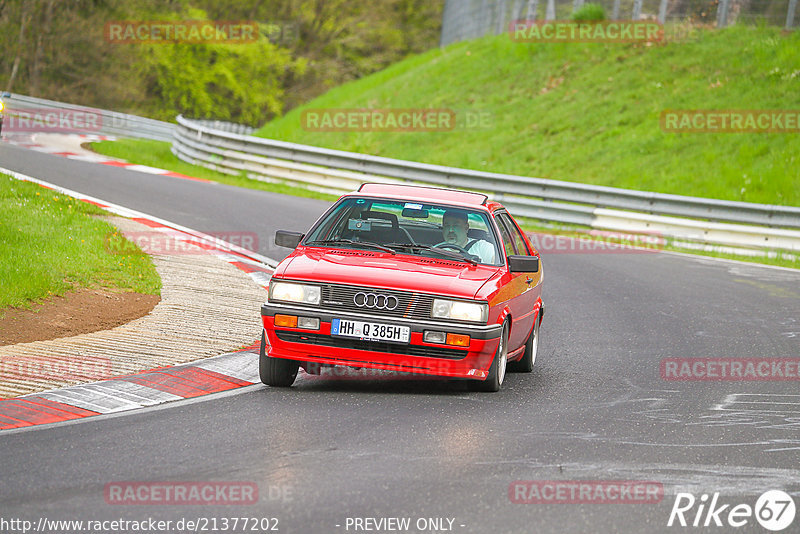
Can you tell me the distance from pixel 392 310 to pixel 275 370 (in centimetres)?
100

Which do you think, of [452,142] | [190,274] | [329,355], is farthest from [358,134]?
[329,355]

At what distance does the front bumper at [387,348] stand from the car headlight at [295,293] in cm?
7

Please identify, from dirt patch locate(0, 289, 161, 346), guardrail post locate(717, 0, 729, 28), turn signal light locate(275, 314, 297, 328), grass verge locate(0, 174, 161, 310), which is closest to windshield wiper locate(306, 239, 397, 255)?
turn signal light locate(275, 314, 297, 328)

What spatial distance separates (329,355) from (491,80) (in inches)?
998

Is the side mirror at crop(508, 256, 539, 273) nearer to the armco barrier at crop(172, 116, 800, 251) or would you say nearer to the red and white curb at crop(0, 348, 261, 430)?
the red and white curb at crop(0, 348, 261, 430)

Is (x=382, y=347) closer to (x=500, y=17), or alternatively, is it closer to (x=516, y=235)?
(x=516, y=235)

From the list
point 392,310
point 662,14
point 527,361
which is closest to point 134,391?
point 392,310

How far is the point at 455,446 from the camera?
6336mm

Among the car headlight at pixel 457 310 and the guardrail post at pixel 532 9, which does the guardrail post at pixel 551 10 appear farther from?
the car headlight at pixel 457 310

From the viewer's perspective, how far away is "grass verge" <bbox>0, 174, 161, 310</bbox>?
9.95 m

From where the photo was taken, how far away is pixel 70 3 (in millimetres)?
44812

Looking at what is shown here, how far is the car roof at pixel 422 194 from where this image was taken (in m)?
8.88

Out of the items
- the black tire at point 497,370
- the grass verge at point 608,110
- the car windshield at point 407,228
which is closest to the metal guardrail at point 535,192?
the grass verge at point 608,110

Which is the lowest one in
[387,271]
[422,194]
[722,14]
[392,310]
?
[392,310]
